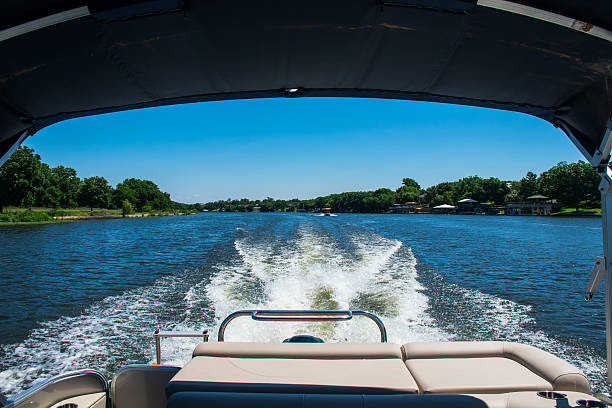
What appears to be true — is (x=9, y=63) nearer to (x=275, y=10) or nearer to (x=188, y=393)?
(x=275, y=10)

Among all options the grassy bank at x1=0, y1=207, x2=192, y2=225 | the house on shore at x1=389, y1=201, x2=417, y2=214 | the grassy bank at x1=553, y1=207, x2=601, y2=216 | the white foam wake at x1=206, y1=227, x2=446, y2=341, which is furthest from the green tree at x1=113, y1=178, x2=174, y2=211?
the grassy bank at x1=553, y1=207, x2=601, y2=216

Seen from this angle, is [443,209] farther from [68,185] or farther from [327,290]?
[68,185]

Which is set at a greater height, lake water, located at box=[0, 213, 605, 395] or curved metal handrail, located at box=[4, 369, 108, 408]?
curved metal handrail, located at box=[4, 369, 108, 408]

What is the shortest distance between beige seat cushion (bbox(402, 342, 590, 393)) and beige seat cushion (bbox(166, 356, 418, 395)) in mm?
151

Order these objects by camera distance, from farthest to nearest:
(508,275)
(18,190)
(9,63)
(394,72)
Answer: (18,190)
(508,275)
(394,72)
(9,63)

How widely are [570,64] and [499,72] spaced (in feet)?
0.99

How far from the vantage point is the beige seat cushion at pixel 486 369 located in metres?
1.37

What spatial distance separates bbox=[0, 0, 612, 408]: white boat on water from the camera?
4.12ft

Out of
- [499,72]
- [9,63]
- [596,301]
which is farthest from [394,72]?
[596,301]

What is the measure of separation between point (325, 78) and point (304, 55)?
0.24 metres

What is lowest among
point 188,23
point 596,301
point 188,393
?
point 596,301

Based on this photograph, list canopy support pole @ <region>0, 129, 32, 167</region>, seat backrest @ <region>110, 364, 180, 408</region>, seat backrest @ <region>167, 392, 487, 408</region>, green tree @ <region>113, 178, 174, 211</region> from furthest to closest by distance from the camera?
green tree @ <region>113, 178, 174, 211</region>
canopy support pole @ <region>0, 129, 32, 167</region>
seat backrest @ <region>110, 364, 180, 408</region>
seat backrest @ <region>167, 392, 487, 408</region>

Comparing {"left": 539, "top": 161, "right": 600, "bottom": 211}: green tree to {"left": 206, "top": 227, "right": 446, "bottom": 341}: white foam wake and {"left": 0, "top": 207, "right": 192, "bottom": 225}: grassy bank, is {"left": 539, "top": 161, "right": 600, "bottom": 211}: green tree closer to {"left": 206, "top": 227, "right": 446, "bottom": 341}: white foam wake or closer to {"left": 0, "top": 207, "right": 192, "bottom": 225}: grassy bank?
{"left": 206, "top": 227, "right": 446, "bottom": 341}: white foam wake

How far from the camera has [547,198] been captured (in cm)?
5516
